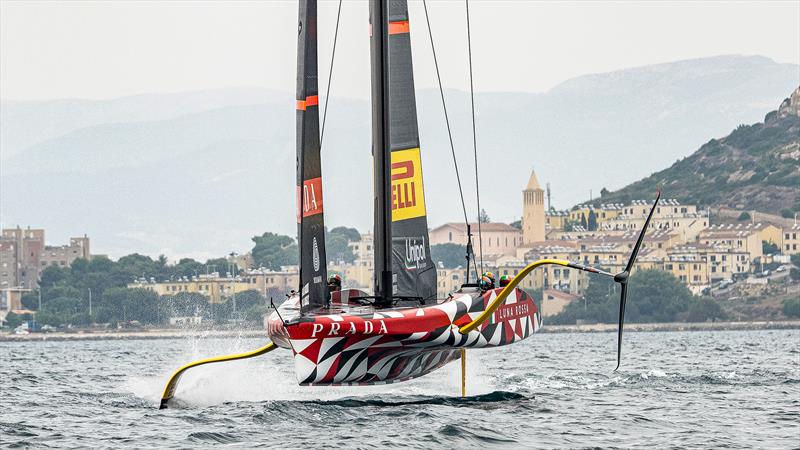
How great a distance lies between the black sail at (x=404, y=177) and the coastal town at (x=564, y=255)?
104m

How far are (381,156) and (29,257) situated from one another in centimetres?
15745

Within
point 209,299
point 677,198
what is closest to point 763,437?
point 209,299

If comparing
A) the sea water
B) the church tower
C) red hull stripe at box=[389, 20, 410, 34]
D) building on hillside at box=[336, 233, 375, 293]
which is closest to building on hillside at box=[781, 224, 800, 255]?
the church tower

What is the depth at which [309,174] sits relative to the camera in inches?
877

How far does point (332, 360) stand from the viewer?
2109 cm

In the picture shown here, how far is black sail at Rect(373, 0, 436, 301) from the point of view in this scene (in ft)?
79.7

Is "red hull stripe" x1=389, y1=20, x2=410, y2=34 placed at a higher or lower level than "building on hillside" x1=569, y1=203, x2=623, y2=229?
lower

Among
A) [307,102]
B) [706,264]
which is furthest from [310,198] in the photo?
[706,264]

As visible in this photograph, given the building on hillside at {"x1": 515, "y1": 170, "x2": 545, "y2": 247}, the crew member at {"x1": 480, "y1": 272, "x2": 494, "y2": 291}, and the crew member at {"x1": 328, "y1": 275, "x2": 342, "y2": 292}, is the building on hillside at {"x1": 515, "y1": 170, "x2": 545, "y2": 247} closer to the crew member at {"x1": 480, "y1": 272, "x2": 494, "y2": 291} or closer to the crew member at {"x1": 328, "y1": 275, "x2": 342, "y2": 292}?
the crew member at {"x1": 328, "y1": 275, "x2": 342, "y2": 292}

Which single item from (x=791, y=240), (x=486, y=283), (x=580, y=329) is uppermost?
(x=791, y=240)

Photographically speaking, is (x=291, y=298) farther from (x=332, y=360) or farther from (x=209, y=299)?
(x=209, y=299)

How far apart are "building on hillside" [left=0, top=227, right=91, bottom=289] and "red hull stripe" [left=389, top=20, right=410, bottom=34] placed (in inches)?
5770

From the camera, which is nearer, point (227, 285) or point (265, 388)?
point (265, 388)

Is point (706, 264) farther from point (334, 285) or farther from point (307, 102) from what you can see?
point (307, 102)
